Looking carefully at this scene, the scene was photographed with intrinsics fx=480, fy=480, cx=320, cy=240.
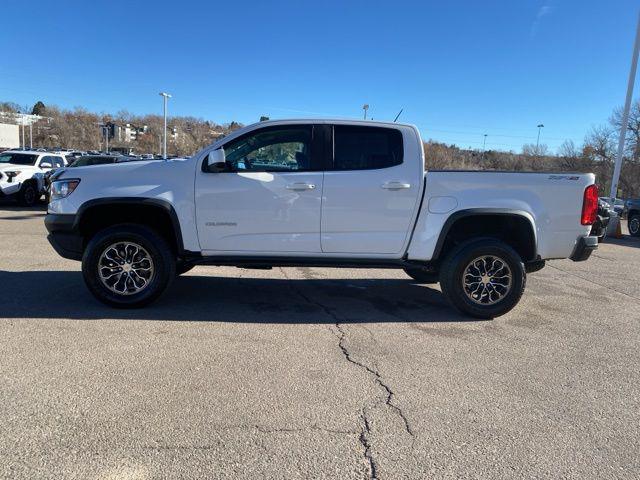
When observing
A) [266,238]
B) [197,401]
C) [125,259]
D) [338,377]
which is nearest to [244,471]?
[197,401]

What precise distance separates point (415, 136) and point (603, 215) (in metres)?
2.99

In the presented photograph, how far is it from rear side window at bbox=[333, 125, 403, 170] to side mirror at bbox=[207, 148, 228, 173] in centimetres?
117

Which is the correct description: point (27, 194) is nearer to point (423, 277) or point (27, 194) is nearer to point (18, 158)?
point (18, 158)

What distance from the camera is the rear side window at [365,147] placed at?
5.18 m

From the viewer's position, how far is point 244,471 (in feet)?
8.34

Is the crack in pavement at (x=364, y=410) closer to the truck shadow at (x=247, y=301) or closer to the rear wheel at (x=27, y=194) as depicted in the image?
the truck shadow at (x=247, y=301)

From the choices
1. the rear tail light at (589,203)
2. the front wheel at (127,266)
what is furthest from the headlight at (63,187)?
the rear tail light at (589,203)

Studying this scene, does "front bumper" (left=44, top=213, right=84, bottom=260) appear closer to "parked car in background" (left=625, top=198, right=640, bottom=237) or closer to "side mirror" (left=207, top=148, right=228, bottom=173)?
"side mirror" (left=207, top=148, right=228, bottom=173)

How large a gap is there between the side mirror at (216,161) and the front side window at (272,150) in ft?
0.41

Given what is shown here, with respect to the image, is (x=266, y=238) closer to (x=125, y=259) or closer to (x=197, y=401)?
(x=125, y=259)

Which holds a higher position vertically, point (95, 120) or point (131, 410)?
point (95, 120)

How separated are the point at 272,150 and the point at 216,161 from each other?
633 millimetres

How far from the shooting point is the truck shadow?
16.7ft

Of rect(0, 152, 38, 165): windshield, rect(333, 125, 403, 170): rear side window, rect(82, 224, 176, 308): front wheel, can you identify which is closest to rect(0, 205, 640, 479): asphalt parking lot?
rect(82, 224, 176, 308): front wheel
